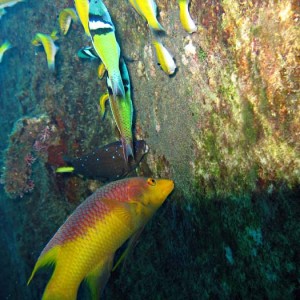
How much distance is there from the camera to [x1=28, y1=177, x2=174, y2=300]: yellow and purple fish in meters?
1.98

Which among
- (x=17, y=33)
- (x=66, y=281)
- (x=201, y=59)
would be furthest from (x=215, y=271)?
(x=17, y=33)

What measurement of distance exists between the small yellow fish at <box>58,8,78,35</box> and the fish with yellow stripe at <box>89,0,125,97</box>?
103 inches

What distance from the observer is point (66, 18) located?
4332mm

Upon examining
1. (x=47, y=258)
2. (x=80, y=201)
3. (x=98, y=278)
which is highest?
(x=47, y=258)

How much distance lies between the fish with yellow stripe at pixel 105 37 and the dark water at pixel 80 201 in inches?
46.7

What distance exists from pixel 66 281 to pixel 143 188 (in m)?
0.86

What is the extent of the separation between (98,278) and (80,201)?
245cm

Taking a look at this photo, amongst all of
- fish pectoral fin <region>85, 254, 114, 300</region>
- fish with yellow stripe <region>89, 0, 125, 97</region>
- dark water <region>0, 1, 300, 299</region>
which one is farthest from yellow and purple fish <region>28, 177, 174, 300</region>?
fish with yellow stripe <region>89, 0, 125, 97</region>

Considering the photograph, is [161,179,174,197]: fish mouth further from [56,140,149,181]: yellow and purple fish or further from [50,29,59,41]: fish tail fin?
[50,29,59,41]: fish tail fin

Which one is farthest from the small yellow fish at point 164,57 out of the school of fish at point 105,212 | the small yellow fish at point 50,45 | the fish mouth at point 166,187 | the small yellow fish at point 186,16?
the small yellow fish at point 50,45

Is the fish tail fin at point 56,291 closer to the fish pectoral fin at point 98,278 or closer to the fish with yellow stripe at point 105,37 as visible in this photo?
the fish pectoral fin at point 98,278

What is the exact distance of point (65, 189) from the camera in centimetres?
454

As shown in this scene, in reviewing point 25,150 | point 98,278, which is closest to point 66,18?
point 25,150

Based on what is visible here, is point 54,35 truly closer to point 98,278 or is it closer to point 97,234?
point 97,234
